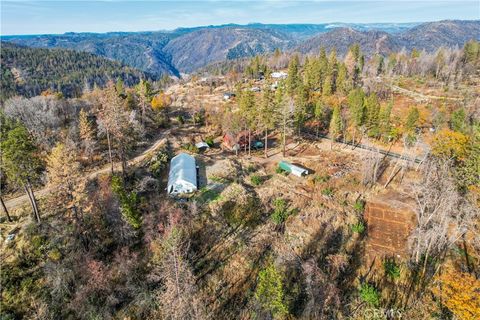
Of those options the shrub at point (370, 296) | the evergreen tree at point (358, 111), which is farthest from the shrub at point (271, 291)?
the evergreen tree at point (358, 111)

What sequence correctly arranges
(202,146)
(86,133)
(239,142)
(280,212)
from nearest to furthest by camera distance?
(280,212) → (86,133) → (202,146) → (239,142)

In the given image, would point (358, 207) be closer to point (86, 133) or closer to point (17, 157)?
point (17, 157)

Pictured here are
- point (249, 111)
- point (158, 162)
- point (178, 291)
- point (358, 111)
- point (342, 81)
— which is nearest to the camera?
point (178, 291)

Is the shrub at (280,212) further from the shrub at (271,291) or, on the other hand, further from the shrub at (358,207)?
the shrub at (271,291)

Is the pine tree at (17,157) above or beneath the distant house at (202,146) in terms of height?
above

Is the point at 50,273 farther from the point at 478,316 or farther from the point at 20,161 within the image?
the point at 478,316

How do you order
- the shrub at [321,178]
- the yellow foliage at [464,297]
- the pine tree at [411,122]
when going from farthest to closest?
the pine tree at [411,122] → the shrub at [321,178] → the yellow foliage at [464,297]

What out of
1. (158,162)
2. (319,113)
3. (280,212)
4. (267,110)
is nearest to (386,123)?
(319,113)
